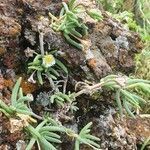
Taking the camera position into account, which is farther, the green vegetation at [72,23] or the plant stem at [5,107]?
the green vegetation at [72,23]

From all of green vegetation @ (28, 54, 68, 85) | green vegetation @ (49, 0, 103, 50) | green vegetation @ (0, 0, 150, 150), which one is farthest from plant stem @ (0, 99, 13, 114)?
green vegetation @ (49, 0, 103, 50)

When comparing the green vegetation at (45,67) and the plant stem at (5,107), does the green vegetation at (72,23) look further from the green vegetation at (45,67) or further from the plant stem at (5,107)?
the plant stem at (5,107)

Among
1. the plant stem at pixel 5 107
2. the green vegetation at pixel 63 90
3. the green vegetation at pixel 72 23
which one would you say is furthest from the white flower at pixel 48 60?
the plant stem at pixel 5 107

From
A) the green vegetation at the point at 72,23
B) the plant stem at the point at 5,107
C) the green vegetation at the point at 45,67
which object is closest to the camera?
the plant stem at the point at 5,107

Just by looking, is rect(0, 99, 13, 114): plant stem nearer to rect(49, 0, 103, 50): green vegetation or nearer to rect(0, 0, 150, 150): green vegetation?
rect(0, 0, 150, 150): green vegetation

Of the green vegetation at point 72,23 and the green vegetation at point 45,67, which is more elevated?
the green vegetation at point 72,23

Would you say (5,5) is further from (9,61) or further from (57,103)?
(57,103)

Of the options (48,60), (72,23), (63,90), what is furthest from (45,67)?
(72,23)

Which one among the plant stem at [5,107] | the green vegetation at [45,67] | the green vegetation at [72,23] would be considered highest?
the green vegetation at [72,23]

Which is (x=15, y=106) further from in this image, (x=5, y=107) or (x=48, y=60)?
(x=48, y=60)

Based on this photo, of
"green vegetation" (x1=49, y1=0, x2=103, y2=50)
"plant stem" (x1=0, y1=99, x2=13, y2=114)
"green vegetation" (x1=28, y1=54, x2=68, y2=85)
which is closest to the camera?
"plant stem" (x1=0, y1=99, x2=13, y2=114)

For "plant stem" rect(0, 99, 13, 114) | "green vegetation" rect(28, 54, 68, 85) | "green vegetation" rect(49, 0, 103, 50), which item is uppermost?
"green vegetation" rect(49, 0, 103, 50)
